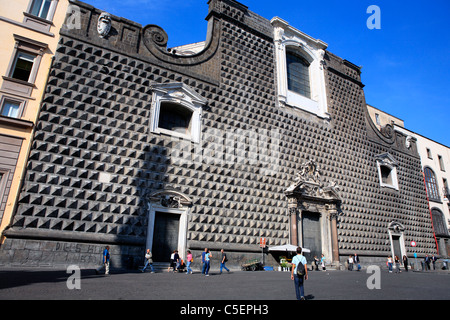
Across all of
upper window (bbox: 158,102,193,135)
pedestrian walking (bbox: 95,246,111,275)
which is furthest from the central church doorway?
upper window (bbox: 158,102,193,135)

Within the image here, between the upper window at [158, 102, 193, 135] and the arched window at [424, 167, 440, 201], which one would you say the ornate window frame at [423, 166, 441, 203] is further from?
the upper window at [158, 102, 193, 135]

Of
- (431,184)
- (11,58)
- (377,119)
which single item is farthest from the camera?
(377,119)

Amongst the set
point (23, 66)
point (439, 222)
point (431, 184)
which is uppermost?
point (431, 184)

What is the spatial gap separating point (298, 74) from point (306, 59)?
1368mm

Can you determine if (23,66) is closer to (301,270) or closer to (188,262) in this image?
(188,262)

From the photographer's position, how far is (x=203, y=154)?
12680mm

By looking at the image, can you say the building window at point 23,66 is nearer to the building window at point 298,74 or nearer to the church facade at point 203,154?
the church facade at point 203,154

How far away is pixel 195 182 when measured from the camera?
39.8 feet

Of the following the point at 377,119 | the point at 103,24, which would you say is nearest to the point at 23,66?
the point at 103,24

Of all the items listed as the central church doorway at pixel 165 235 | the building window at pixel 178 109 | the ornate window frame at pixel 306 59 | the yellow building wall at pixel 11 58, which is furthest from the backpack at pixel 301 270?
the ornate window frame at pixel 306 59

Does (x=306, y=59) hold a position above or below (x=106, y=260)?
above

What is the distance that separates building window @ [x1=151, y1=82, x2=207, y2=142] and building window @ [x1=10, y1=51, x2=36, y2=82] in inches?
166

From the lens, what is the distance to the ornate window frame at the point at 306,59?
16744mm
